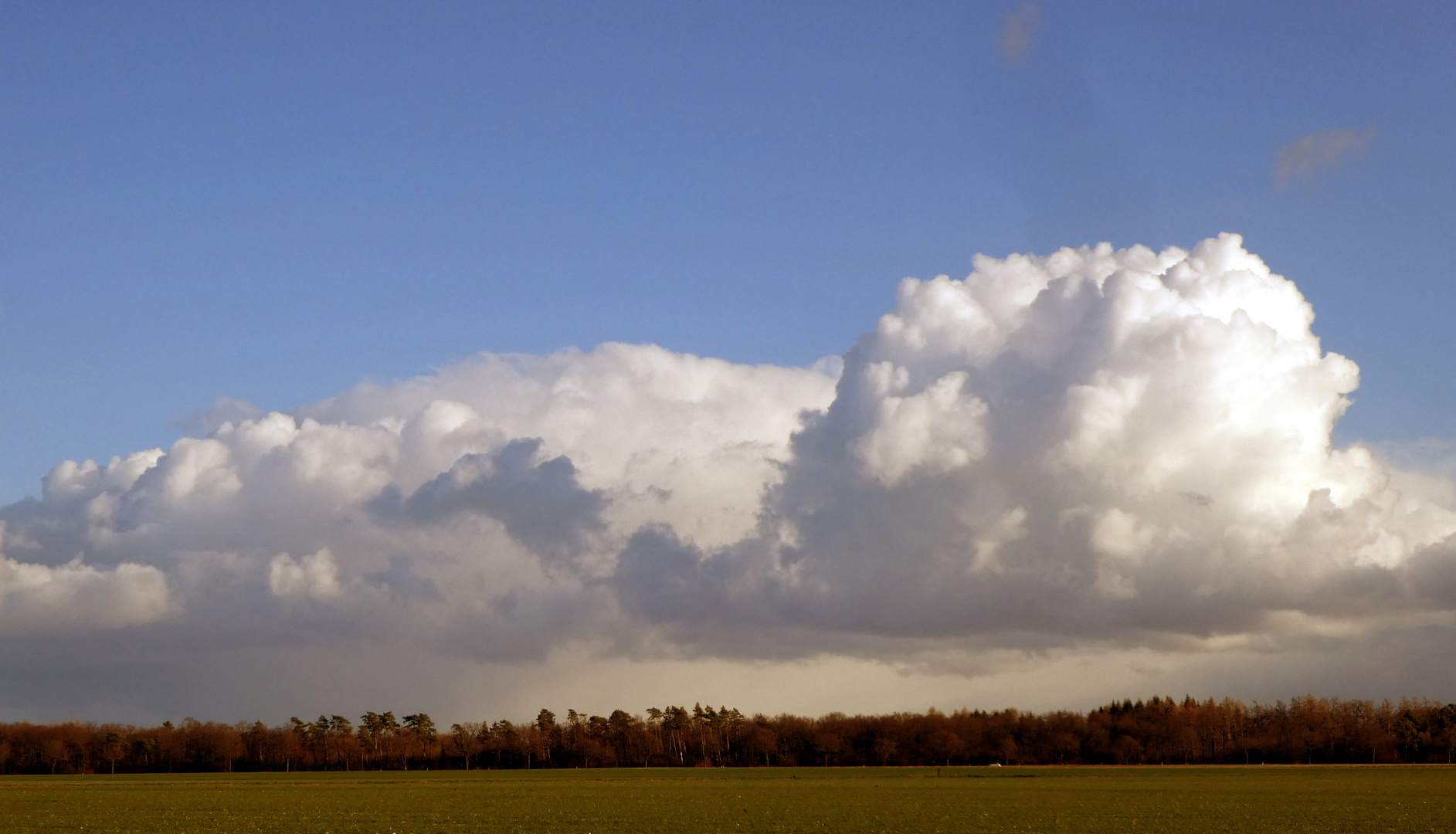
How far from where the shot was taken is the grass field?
200ft

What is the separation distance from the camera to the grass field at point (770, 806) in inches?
2398

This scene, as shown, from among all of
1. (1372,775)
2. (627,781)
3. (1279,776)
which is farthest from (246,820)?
(1372,775)

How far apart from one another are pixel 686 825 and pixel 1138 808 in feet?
102

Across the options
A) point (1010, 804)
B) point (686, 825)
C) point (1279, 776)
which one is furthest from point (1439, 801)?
point (1279, 776)

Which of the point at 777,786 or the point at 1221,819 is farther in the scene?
the point at 777,786

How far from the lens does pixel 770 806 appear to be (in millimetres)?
78438

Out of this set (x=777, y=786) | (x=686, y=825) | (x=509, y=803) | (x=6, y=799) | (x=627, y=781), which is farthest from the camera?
(x=627, y=781)

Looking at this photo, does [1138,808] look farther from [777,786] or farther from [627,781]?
[627,781]

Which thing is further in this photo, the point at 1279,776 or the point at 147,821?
the point at 1279,776

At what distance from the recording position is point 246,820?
67.8m

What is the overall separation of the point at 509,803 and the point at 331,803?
559 inches

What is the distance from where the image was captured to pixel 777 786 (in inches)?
4478

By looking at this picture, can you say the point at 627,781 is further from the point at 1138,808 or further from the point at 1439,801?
the point at 1439,801

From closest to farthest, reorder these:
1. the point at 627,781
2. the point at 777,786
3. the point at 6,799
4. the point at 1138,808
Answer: the point at 1138,808, the point at 6,799, the point at 777,786, the point at 627,781
